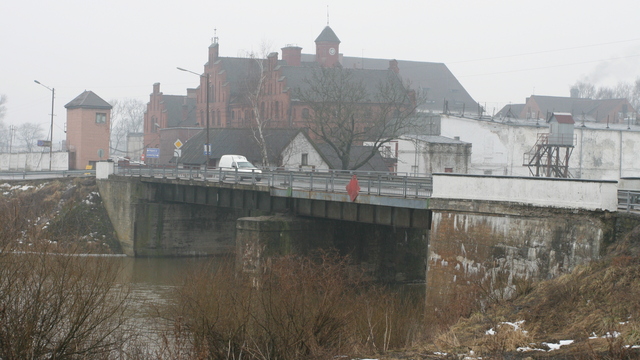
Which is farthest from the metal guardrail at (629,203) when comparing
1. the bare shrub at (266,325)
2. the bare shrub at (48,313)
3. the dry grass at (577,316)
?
the bare shrub at (48,313)

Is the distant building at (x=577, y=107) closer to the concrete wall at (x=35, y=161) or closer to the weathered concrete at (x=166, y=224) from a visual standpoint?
the concrete wall at (x=35, y=161)

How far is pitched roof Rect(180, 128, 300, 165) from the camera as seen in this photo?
57.7m

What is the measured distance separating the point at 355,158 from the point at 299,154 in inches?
188

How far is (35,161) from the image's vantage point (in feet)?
233

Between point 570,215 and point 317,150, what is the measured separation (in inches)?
1411

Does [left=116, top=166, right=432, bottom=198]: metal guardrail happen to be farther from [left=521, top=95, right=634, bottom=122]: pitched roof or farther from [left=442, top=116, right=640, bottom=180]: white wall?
[left=521, top=95, right=634, bottom=122]: pitched roof

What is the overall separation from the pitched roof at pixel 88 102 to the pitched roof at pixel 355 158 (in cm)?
2422

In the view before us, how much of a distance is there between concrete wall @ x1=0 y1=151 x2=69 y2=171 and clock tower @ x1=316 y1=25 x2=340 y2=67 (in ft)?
157

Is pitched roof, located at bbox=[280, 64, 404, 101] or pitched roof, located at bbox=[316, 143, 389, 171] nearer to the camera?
A: pitched roof, located at bbox=[316, 143, 389, 171]

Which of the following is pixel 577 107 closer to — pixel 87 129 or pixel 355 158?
pixel 355 158

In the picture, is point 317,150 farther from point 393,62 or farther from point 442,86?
point 442,86

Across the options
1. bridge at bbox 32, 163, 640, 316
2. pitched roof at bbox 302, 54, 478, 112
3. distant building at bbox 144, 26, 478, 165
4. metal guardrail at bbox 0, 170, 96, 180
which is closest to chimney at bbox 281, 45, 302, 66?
distant building at bbox 144, 26, 478, 165

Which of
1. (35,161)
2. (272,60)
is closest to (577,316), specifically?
(35,161)

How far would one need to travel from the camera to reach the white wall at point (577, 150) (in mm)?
58219
